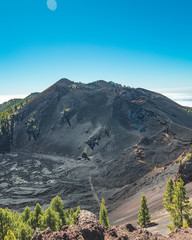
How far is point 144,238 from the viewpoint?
12.6m

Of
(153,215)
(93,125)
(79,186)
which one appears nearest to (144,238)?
(153,215)

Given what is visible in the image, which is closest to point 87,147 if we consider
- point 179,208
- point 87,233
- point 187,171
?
point 187,171

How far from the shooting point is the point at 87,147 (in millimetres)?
90562

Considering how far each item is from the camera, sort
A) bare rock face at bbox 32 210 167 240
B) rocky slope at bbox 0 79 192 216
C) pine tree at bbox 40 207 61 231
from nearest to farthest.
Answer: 1. bare rock face at bbox 32 210 167 240
2. pine tree at bbox 40 207 61 231
3. rocky slope at bbox 0 79 192 216

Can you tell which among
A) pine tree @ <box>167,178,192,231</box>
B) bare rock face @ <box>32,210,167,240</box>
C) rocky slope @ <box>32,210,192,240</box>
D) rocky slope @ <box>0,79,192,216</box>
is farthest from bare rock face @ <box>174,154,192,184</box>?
bare rock face @ <box>32,210,167,240</box>

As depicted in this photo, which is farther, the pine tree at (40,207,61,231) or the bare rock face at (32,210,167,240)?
the pine tree at (40,207,61,231)

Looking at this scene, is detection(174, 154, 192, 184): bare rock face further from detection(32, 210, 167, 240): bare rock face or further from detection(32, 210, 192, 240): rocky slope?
detection(32, 210, 167, 240): bare rock face

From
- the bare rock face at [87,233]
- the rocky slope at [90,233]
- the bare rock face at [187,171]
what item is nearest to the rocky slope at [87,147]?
the bare rock face at [187,171]

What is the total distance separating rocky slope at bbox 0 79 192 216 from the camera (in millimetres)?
59375

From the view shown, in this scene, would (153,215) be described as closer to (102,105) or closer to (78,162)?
(78,162)

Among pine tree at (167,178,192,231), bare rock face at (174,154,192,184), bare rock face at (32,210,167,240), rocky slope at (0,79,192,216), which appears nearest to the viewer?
bare rock face at (32,210,167,240)

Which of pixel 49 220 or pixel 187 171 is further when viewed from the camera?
pixel 187 171

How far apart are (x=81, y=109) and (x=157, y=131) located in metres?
50.1

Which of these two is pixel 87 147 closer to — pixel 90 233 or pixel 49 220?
pixel 49 220
